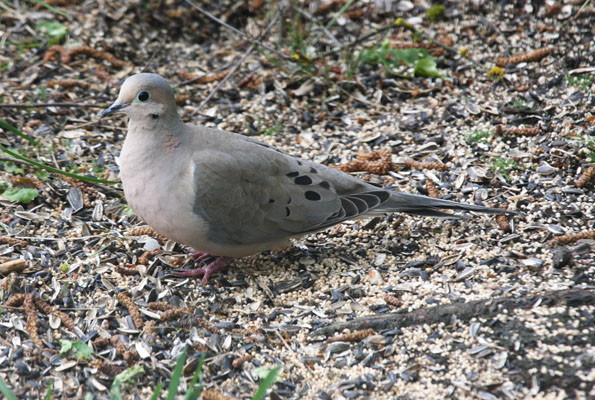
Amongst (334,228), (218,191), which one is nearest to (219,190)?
(218,191)

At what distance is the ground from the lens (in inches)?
139

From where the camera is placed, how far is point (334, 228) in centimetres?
491

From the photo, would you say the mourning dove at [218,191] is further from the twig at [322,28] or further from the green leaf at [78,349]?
the twig at [322,28]

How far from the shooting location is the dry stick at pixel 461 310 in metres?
3.63

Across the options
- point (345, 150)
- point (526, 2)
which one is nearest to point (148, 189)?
point (345, 150)

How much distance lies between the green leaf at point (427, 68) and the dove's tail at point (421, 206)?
6.88 ft

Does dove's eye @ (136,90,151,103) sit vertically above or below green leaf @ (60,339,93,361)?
above

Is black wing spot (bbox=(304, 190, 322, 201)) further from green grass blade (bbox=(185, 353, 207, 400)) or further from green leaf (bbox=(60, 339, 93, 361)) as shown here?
green leaf (bbox=(60, 339, 93, 361))

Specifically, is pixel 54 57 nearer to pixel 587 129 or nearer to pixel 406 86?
pixel 406 86

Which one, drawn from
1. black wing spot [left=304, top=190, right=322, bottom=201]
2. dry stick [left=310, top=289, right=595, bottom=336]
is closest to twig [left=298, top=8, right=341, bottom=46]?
black wing spot [left=304, top=190, right=322, bottom=201]

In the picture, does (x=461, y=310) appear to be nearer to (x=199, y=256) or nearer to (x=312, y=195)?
(x=312, y=195)

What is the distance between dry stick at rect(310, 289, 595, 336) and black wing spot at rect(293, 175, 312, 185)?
38.4 inches

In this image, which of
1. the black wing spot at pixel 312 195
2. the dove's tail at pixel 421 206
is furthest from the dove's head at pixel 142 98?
the dove's tail at pixel 421 206

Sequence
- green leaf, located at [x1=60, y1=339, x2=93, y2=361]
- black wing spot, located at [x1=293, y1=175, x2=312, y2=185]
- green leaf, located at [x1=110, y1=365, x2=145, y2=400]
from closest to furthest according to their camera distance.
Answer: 1. green leaf, located at [x1=110, y1=365, x2=145, y2=400]
2. green leaf, located at [x1=60, y1=339, x2=93, y2=361]
3. black wing spot, located at [x1=293, y1=175, x2=312, y2=185]
